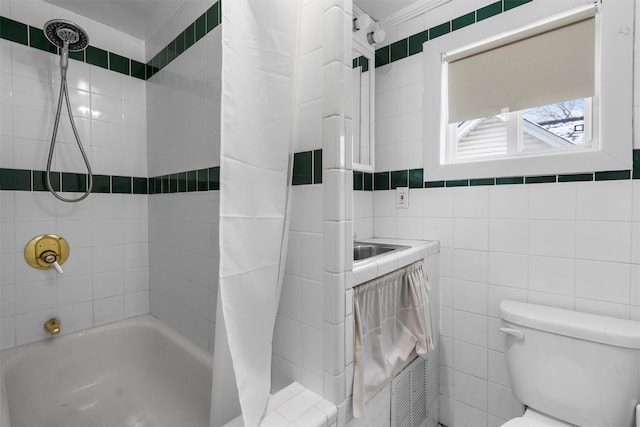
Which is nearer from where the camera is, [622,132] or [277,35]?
[277,35]

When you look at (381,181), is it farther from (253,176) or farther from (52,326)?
(52,326)

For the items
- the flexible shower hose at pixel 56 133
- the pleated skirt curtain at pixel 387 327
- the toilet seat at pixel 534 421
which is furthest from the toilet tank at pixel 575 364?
the flexible shower hose at pixel 56 133

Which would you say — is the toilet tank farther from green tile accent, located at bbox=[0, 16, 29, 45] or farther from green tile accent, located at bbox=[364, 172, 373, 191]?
green tile accent, located at bbox=[0, 16, 29, 45]

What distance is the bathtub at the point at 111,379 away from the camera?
4.59 feet

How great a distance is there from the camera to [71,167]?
5.34 feet

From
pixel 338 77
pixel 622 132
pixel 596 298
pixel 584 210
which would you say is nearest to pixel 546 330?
pixel 596 298

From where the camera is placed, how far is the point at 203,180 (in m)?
1.46

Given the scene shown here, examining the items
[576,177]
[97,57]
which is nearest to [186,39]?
[97,57]

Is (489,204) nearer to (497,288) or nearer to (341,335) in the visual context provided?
(497,288)

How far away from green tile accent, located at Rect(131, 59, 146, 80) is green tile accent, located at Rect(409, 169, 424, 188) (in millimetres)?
1824

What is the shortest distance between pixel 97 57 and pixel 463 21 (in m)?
2.09

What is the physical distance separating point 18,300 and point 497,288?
2420 mm

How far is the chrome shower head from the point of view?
4.31ft

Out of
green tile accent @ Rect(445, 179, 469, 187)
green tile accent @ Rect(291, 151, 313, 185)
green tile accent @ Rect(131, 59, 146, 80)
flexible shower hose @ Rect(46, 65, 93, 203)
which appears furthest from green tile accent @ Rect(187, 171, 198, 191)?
green tile accent @ Rect(445, 179, 469, 187)
